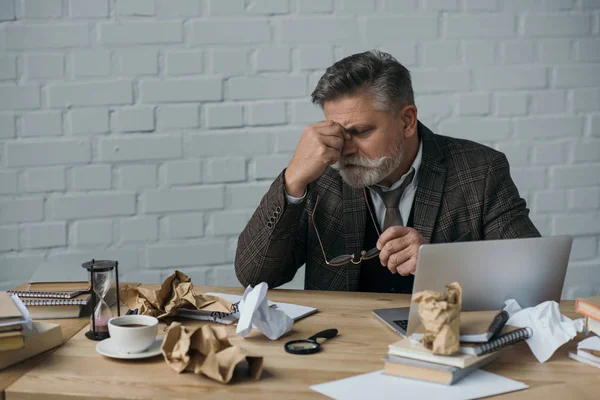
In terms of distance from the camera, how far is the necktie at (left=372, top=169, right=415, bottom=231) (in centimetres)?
209

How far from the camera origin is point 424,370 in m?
1.17

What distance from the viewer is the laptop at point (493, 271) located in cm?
129

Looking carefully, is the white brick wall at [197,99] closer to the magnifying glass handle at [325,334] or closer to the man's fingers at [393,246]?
the man's fingers at [393,246]

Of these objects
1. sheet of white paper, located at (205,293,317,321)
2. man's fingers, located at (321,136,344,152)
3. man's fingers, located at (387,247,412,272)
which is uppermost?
man's fingers, located at (321,136,344,152)

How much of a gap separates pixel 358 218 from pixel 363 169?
0.47ft

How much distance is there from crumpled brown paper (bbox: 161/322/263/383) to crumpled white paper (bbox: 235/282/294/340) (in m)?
0.15

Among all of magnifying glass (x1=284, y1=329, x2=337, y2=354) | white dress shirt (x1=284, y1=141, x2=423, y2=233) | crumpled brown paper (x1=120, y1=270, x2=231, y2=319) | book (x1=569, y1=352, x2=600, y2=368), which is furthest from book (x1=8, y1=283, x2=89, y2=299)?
book (x1=569, y1=352, x2=600, y2=368)

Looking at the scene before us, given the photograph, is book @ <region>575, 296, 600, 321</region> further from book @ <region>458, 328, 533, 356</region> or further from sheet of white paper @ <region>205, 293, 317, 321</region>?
sheet of white paper @ <region>205, 293, 317, 321</region>

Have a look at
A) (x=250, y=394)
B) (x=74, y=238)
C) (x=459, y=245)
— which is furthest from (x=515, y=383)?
(x=74, y=238)

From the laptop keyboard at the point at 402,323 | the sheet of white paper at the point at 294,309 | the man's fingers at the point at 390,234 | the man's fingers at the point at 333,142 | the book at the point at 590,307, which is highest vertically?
the man's fingers at the point at 333,142

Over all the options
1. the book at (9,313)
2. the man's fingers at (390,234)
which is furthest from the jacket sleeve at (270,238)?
the book at (9,313)

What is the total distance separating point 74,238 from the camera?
2.57 m

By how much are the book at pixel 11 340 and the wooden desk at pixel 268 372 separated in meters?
0.05

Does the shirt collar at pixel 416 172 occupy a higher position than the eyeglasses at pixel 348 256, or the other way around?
the shirt collar at pixel 416 172
